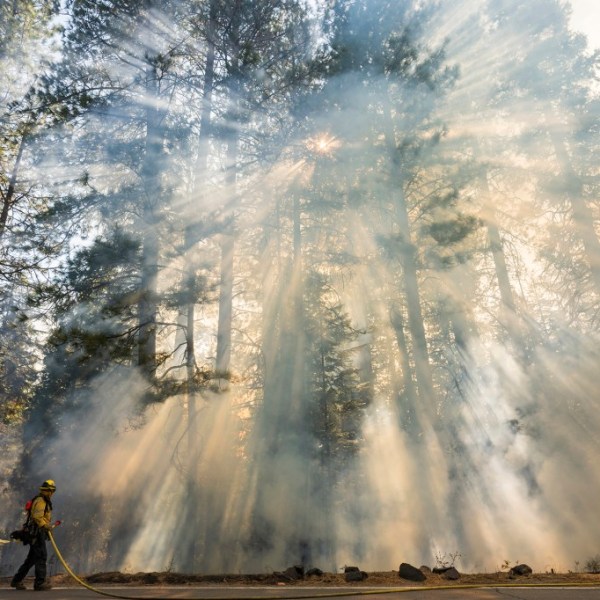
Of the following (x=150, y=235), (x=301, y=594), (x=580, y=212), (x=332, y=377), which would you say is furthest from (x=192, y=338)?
(x=580, y=212)

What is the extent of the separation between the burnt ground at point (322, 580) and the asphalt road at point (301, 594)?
685 millimetres

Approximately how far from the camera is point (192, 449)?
12.1 m

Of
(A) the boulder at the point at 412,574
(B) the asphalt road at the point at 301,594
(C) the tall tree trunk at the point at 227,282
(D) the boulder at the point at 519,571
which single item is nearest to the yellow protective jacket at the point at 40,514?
(B) the asphalt road at the point at 301,594

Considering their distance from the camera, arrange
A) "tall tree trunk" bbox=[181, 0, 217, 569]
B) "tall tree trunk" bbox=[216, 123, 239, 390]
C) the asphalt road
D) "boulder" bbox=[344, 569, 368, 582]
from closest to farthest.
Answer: the asphalt road → "boulder" bbox=[344, 569, 368, 582] → "tall tree trunk" bbox=[181, 0, 217, 569] → "tall tree trunk" bbox=[216, 123, 239, 390]

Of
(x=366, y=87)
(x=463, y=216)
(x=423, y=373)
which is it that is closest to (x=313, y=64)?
(x=366, y=87)

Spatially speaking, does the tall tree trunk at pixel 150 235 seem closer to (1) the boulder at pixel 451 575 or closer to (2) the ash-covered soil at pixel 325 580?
(2) the ash-covered soil at pixel 325 580

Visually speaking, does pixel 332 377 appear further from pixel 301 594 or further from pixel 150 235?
pixel 301 594

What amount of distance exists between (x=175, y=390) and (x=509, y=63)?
50.1 ft

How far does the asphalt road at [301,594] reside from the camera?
6324mm

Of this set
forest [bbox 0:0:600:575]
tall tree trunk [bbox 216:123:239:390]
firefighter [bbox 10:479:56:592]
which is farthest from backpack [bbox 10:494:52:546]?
tall tree trunk [bbox 216:123:239:390]

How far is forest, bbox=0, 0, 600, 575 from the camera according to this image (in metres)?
11.9

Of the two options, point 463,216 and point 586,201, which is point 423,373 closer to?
point 463,216

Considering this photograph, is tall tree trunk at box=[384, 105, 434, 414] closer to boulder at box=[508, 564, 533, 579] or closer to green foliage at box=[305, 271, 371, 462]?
green foliage at box=[305, 271, 371, 462]

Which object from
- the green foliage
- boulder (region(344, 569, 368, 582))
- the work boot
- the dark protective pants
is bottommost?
the work boot
